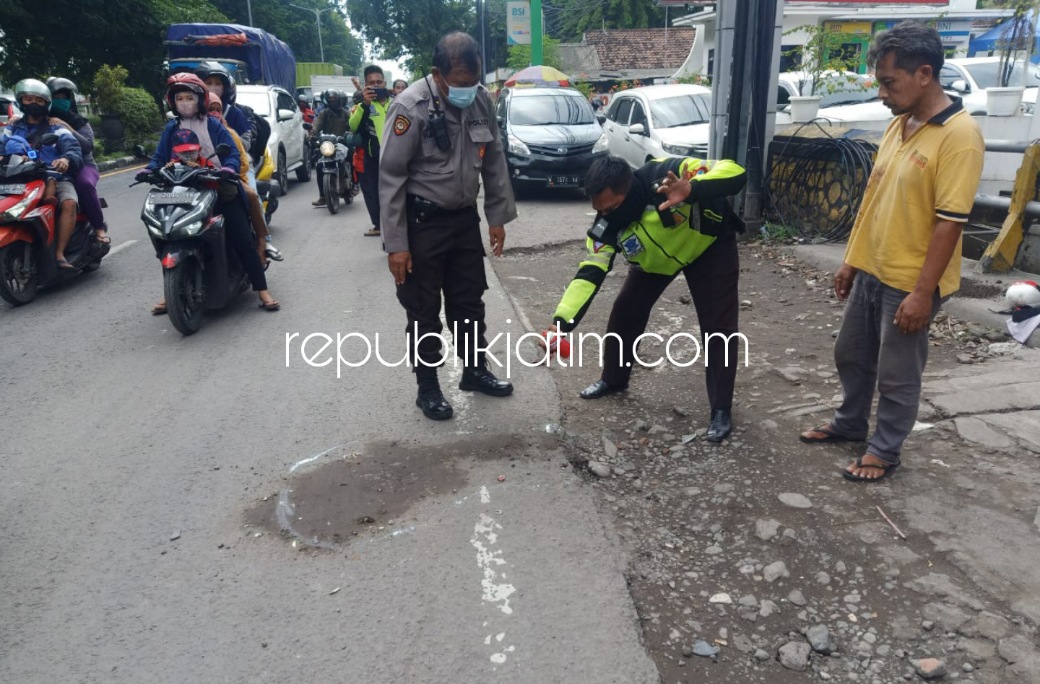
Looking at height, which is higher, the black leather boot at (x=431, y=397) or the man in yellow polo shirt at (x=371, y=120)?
the man in yellow polo shirt at (x=371, y=120)

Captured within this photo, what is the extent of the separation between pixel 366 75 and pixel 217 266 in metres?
3.84

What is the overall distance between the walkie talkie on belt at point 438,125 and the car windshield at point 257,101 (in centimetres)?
1075

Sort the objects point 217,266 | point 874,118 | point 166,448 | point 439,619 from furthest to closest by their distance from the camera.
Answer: point 874,118 → point 217,266 → point 166,448 → point 439,619

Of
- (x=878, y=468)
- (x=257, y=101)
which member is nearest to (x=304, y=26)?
(x=257, y=101)

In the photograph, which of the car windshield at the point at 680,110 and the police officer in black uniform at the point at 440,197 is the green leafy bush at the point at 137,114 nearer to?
the car windshield at the point at 680,110

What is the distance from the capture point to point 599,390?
4.65m

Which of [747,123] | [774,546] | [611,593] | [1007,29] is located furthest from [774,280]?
[1007,29]

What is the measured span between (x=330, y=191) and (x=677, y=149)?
504cm

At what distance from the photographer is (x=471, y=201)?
14.1 ft

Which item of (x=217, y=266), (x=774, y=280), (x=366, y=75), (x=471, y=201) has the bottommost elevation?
(x=774, y=280)

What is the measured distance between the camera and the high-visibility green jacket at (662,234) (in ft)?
12.1

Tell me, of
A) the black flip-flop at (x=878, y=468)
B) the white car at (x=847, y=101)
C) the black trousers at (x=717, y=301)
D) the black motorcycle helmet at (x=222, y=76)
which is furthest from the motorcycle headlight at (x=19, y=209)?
the white car at (x=847, y=101)

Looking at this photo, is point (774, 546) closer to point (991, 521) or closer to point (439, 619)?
point (991, 521)

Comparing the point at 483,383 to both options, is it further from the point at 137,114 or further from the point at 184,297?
the point at 137,114
